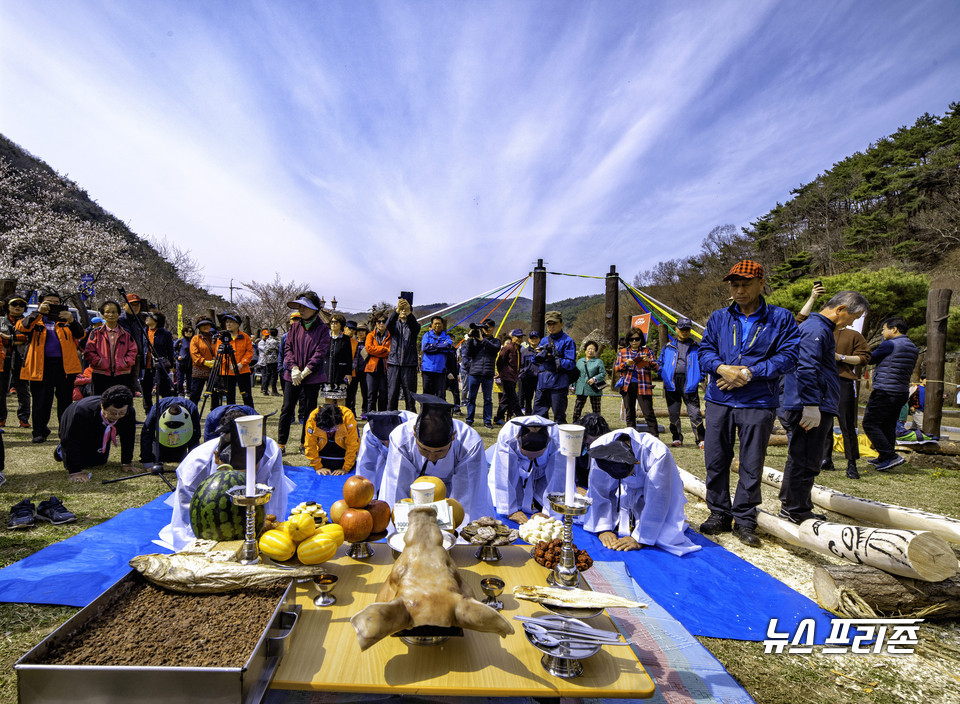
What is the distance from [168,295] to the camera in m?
31.4

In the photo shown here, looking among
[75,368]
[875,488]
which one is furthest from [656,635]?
[75,368]

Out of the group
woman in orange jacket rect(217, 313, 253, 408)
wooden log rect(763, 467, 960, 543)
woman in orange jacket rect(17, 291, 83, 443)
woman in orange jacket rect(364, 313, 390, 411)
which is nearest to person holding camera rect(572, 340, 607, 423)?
woman in orange jacket rect(364, 313, 390, 411)

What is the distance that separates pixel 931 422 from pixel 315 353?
9.46m

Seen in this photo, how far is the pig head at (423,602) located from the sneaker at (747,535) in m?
3.14

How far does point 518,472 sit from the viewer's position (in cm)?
411

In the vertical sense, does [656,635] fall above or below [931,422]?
below

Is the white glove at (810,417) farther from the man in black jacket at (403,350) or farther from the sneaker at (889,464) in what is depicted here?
the man in black jacket at (403,350)

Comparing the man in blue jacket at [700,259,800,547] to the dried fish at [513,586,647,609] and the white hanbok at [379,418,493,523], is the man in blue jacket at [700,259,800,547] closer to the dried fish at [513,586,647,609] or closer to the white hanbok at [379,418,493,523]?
the white hanbok at [379,418,493,523]

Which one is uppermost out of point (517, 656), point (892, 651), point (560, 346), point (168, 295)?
point (168, 295)

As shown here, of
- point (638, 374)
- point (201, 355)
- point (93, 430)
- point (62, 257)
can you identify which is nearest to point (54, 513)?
point (93, 430)

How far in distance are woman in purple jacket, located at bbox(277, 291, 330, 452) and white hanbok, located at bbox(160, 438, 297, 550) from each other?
2446mm

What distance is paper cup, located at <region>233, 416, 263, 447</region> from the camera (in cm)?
178

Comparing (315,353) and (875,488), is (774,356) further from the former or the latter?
(315,353)

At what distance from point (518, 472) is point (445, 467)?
3.44ft
